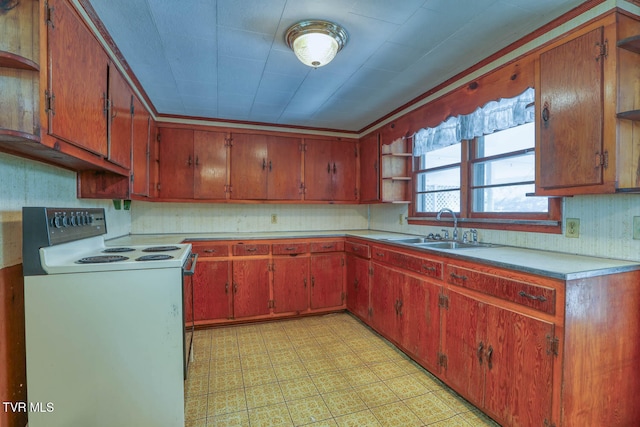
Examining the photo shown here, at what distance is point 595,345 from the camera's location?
1.40 m

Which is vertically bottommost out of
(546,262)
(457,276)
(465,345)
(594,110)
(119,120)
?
(465,345)

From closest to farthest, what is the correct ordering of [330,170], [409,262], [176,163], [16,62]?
[16,62], [409,262], [176,163], [330,170]

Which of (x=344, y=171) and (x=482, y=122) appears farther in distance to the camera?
(x=344, y=171)

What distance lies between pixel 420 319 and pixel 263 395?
4.02 feet

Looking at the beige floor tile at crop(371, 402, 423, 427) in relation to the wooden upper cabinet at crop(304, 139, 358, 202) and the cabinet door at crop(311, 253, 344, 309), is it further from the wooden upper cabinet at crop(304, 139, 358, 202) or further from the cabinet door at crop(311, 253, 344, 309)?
the wooden upper cabinet at crop(304, 139, 358, 202)

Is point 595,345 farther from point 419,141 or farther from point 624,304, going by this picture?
point 419,141

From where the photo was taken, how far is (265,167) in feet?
11.8

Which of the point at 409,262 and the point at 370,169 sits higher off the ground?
the point at 370,169

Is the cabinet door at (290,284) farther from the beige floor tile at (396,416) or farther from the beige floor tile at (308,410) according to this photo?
the beige floor tile at (396,416)

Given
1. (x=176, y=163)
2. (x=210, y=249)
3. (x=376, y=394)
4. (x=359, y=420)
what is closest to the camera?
(x=359, y=420)

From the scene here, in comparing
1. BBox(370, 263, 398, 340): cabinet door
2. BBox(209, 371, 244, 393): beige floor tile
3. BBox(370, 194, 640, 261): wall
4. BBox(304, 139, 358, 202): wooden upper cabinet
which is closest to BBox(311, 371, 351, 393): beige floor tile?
BBox(209, 371, 244, 393): beige floor tile

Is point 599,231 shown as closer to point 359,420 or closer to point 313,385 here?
point 359,420

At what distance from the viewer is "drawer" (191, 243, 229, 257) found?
3.05m

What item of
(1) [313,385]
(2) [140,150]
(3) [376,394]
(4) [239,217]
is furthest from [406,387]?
(2) [140,150]
